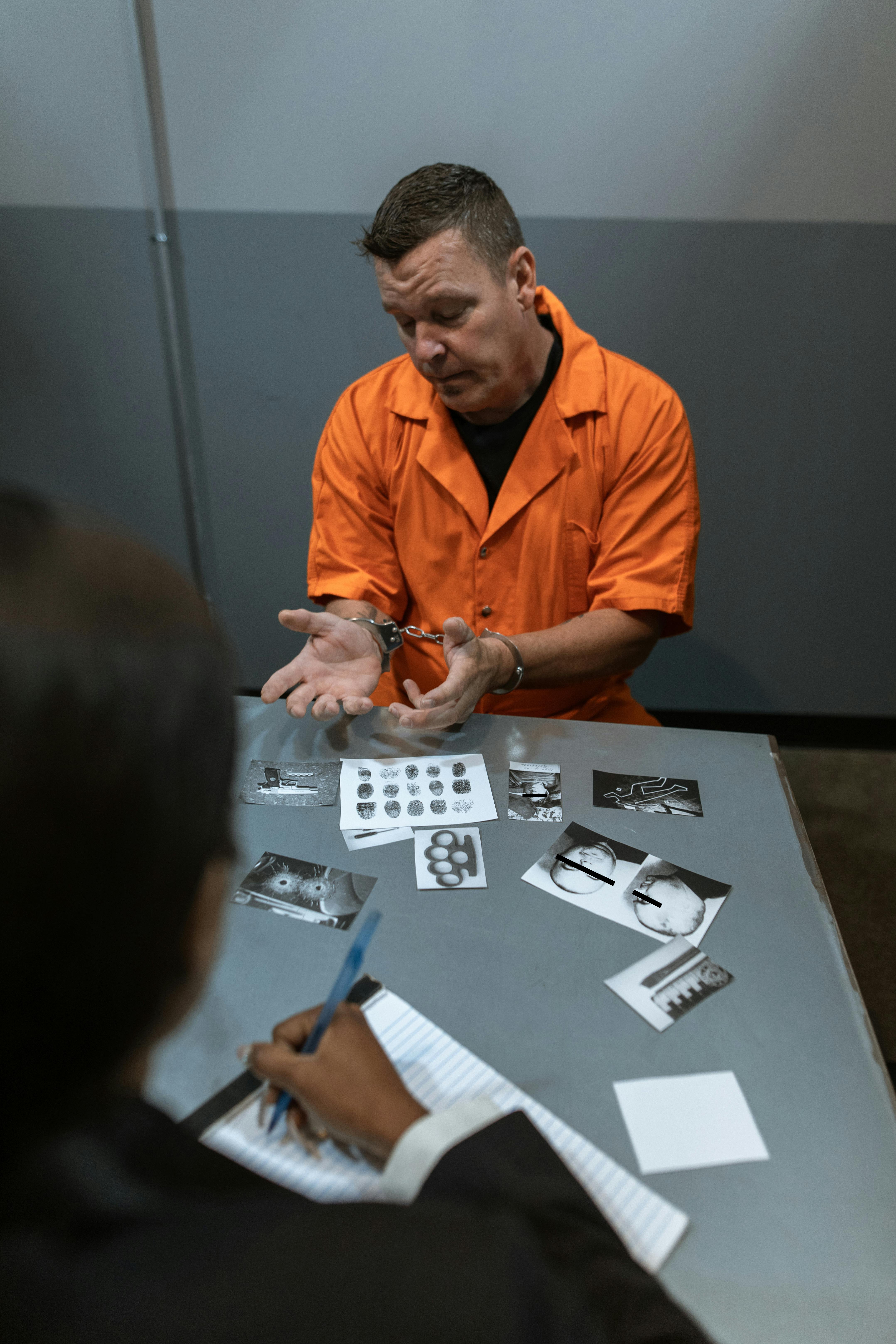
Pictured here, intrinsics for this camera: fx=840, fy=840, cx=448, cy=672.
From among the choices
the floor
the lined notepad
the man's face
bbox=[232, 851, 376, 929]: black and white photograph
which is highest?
the man's face

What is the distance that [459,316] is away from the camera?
136cm

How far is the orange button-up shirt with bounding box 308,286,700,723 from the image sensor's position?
1.49 meters

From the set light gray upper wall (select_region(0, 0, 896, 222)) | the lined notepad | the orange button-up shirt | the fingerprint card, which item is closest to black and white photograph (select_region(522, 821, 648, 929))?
the fingerprint card

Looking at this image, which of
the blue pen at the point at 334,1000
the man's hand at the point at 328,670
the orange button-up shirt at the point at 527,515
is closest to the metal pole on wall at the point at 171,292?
the orange button-up shirt at the point at 527,515

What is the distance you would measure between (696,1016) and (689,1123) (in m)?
0.11

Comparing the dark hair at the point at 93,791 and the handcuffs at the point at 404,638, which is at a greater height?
the dark hair at the point at 93,791

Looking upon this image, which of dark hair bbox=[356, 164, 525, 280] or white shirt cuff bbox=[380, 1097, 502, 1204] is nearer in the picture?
white shirt cuff bbox=[380, 1097, 502, 1204]

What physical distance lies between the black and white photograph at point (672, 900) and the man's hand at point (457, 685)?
361 mm

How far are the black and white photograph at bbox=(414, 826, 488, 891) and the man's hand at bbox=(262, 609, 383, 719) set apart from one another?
277 mm

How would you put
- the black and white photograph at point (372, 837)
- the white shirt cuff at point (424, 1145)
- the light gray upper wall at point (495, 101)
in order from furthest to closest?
the light gray upper wall at point (495, 101), the black and white photograph at point (372, 837), the white shirt cuff at point (424, 1145)

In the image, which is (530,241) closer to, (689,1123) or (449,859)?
(449,859)

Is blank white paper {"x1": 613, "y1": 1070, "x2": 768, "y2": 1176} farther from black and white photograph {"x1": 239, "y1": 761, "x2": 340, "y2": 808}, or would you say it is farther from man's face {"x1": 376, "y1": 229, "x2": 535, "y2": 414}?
man's face {"x1": 376, "y1": 229, "x2": 535, "y2": 414}

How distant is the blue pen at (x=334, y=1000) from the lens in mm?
708

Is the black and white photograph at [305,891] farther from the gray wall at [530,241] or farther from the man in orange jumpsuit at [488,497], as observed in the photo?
the gray wall at [530,241]
